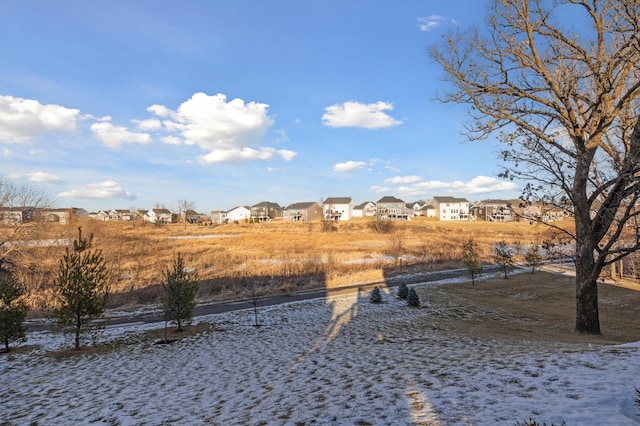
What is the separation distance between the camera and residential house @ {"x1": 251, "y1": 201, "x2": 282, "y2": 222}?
424 ft

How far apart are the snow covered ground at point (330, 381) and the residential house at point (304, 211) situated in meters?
106

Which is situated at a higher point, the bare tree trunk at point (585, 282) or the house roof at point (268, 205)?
the house roof at point (268, 205)

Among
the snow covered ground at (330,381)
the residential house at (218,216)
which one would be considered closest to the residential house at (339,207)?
the residential house at (218,216)

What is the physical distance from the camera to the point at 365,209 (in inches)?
5217

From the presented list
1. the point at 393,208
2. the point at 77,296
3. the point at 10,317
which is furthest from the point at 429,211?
the point at 10,317

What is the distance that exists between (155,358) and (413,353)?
8.47 m

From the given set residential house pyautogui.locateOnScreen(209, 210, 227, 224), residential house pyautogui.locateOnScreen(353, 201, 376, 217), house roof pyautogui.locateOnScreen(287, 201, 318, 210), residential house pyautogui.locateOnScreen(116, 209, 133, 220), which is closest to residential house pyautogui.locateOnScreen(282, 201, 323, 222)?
house roof pyautogui.locateOnScreen(287, 201, 318, 210)

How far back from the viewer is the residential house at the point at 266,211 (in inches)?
5094

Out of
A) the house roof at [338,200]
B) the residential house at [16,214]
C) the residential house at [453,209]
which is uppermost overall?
the house roof at [338,200]

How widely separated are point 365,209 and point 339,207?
15104 millimetres

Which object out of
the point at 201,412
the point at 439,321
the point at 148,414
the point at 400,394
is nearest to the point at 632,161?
the point at 400,394

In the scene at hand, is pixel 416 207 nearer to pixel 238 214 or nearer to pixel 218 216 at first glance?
pixel 238 214

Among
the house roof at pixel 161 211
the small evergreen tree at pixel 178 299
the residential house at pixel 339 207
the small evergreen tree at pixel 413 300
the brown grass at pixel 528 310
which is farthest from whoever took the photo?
the house roof at pixel 161 211

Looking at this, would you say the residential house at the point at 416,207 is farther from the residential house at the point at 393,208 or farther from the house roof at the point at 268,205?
the house roof at the point at 268,205
